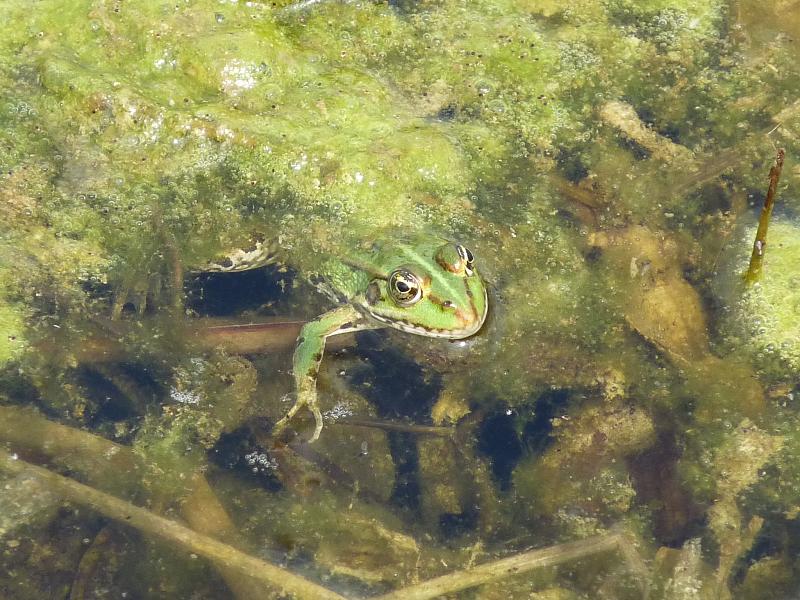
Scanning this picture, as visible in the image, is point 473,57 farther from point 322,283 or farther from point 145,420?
point 145,420

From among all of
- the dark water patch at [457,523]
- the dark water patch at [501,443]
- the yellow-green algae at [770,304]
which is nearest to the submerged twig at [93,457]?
the dark water patch at [457,523]

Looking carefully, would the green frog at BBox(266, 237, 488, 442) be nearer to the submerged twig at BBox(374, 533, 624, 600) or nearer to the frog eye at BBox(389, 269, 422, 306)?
the frog eye at BBox(389, 269, 422, 306)

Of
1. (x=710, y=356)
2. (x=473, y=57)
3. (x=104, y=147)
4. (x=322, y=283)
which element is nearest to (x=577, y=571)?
(x=710, y=356)

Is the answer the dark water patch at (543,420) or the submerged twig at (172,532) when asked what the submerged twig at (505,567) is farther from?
the dark water patch at (543,420)

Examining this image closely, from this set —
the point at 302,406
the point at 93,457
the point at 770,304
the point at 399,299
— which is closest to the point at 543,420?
the point at 399,299

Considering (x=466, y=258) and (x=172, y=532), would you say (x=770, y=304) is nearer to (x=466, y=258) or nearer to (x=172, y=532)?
(x=466, y=258)

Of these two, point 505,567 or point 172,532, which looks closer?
point 505,567
